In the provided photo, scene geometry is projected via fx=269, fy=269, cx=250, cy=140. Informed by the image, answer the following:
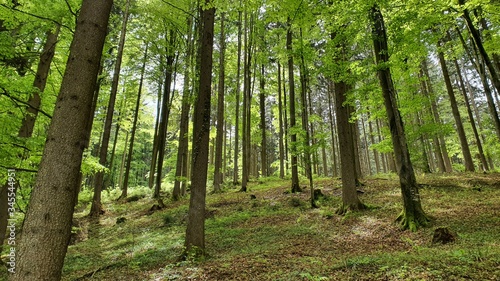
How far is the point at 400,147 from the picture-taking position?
806 cm

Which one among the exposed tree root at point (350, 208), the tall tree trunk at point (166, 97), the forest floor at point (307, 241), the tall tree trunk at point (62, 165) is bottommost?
the forest floor at point (307, 241)

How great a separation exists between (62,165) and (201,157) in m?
4.05

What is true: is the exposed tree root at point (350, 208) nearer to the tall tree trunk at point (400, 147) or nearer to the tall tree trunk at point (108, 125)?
the tall tree trunk at point (400, 147)

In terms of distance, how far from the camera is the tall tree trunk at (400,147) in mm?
7758

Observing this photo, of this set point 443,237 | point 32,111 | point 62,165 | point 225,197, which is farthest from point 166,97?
point 443,237

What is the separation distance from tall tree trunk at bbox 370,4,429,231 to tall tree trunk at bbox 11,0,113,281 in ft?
24.8

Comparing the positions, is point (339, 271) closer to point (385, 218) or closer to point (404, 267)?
point (404, 267)

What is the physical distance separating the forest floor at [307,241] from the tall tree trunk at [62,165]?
10.3 feet

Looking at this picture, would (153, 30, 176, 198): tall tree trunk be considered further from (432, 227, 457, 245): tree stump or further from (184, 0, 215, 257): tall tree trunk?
(432, 227, 457, 245): tree stump

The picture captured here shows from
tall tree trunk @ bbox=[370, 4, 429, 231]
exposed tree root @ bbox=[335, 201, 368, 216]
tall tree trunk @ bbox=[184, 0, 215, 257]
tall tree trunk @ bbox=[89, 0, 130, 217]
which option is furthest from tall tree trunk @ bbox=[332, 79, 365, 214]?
tall tree trunk @ bbox=[89, 0, 130, 217]

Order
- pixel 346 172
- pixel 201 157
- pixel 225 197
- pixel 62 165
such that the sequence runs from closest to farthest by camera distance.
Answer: pixel 62 165
pixel 201 157
pixel 346 172
pixel 225 197

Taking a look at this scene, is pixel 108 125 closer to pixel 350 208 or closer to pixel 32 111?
pixel 32 111

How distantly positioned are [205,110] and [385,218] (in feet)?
22.4

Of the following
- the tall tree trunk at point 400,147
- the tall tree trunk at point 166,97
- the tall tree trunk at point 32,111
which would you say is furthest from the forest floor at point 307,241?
the tall tree trunk at point 166,97
